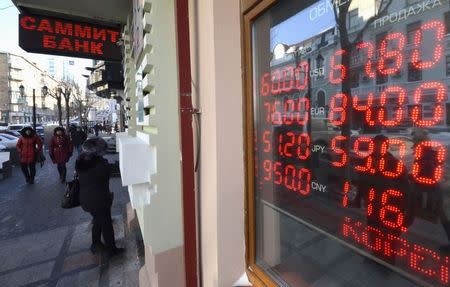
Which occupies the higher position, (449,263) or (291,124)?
(291,124)

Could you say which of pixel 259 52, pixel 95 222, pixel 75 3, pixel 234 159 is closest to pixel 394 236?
pixel 259 52

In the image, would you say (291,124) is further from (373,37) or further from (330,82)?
(373,37)

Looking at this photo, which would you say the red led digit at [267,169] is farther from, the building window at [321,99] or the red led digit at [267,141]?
the building window at [321,99]

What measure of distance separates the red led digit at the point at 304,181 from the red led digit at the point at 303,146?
0.20 ft

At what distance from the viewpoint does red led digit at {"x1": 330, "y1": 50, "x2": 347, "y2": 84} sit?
119 cm

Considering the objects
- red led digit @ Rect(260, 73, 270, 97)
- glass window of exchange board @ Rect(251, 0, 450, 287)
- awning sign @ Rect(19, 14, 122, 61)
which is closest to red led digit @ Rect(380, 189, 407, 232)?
glass window of exchange board @ Rect(251, 0, 450, 287)

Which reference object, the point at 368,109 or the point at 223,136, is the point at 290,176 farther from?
the point at 223,136

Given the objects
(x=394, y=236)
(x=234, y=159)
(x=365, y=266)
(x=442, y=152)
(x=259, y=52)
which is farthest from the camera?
(x=234, y=159)

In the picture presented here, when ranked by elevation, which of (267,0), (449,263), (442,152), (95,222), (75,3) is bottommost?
(95,222)

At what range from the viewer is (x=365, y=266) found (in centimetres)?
122

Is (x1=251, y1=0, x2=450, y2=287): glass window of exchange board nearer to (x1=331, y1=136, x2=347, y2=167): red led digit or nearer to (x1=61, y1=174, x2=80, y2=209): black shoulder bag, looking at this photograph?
(x1=331, y1=136, x2=347, y2=167): red led digit

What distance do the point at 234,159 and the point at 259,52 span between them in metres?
0.78

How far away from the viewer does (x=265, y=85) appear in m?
1.66

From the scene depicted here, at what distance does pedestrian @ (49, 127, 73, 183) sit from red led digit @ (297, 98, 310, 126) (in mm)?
9950
